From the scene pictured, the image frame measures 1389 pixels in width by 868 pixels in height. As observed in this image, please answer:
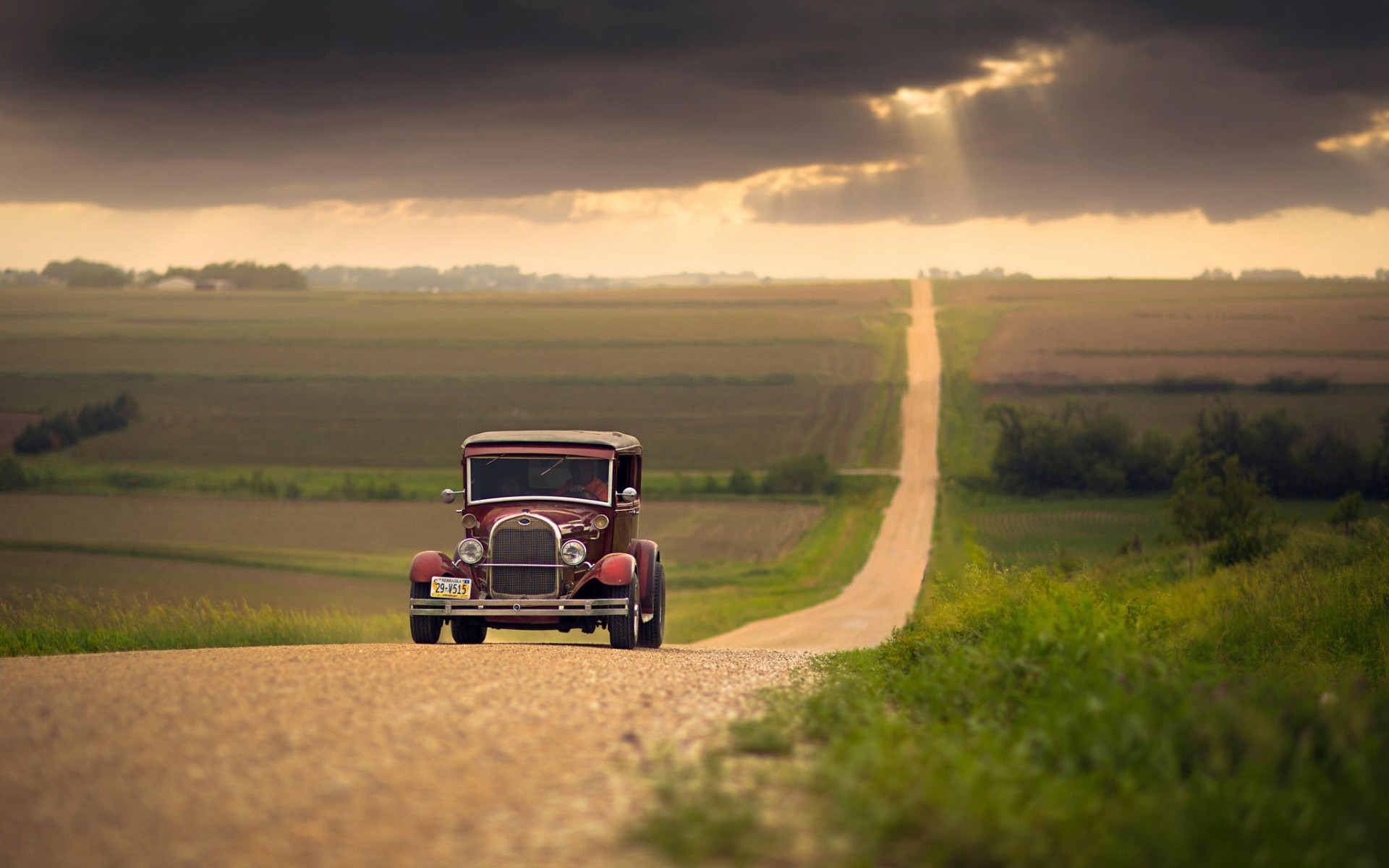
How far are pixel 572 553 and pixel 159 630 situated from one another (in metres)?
6.86

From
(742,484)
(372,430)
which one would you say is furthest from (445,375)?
(742,484)

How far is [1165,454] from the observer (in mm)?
79312

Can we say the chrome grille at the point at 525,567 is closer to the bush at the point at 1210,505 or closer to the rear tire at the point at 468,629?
the rear tire at the point at 468,629

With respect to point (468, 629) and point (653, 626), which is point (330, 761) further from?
point (653, 626)

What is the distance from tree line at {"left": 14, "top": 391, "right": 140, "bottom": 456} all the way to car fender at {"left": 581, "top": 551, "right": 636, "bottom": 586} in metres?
80.2

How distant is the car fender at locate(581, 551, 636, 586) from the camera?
1519 cm

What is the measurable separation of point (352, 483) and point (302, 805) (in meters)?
70.3

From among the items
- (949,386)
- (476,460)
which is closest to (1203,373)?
(949,386)

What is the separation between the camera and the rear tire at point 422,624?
613 inches

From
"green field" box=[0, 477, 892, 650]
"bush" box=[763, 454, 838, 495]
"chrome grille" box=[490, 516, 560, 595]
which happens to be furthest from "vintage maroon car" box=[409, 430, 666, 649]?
"bush" box=[763, 454, 838, 495]

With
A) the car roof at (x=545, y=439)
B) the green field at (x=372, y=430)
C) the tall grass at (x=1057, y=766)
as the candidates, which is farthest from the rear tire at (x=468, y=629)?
the tall grass at (x=1057, y=766)

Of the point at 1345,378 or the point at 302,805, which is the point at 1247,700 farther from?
the point at 1345,378

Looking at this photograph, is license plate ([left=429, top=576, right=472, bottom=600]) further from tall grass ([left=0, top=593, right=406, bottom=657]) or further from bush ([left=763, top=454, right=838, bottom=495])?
bush ([left=763, top=454, right=838, bottom=495])

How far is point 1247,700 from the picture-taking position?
698 cm
